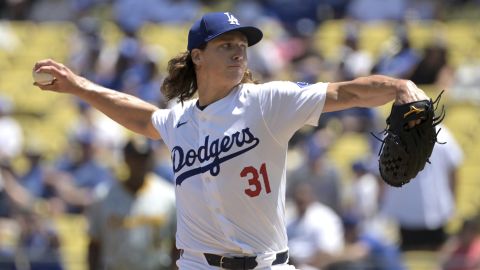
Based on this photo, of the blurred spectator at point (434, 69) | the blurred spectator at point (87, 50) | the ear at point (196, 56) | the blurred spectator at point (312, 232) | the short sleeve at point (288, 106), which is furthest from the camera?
the blurred spectator at point (87, 50)

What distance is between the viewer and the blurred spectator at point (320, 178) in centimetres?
989

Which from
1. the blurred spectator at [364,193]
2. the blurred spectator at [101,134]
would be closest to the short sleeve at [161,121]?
the blurred spectator at [364,193]

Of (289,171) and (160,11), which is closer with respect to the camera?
(289,171)

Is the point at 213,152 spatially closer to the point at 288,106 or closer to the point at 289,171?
the point at 288,106

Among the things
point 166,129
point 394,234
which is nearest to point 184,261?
point 166,129

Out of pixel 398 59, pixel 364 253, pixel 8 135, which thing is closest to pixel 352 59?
pixel 398 59

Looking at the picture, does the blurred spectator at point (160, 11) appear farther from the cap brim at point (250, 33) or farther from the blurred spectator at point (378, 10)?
the cap brim at point (250, 33)

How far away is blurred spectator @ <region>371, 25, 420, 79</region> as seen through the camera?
452 inches

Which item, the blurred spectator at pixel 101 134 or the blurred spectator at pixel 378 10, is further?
the blurred spectator at pixel 378 10

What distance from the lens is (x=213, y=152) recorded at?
4930mm

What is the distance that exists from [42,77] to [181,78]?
0.69m

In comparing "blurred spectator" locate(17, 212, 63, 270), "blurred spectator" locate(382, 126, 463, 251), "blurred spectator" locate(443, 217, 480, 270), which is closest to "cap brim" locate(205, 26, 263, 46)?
"blurred spectator" locate(443, 217, 480, 270)

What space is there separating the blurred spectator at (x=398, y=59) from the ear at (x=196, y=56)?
20.9ft

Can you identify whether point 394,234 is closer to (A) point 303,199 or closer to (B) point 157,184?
(A) point 303,199
